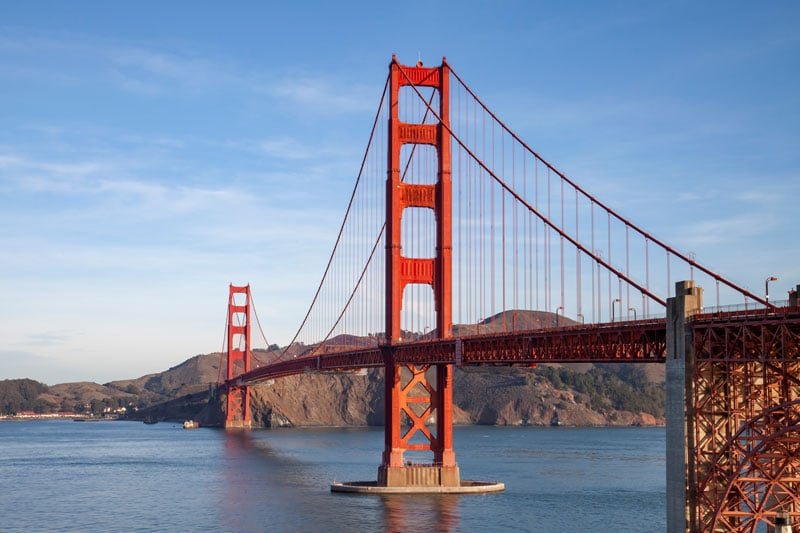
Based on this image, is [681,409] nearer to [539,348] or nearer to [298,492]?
[539,348]

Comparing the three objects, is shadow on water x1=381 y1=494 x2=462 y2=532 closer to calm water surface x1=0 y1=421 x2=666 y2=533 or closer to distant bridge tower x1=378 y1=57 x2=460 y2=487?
calm water surface x1=0 y1=421 x2=666 y2=533

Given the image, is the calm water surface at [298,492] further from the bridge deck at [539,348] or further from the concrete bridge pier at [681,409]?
the concrete bridge pier at [681,409]

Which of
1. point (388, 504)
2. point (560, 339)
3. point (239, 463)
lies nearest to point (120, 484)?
point (239, 463)

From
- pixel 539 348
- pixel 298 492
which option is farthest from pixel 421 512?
pixel 298 492

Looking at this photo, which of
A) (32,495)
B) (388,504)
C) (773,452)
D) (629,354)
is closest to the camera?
(773,452)

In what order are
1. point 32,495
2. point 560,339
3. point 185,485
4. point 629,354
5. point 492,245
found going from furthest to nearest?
point 185,485 < point 32,495 < point 492,245 < point 560,339 < point 629,354

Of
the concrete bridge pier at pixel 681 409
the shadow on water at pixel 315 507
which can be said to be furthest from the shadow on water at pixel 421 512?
the concrete bridge pier at pixel 681 409

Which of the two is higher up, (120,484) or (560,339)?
(560,339)

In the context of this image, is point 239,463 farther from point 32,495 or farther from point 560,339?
point 560,339
